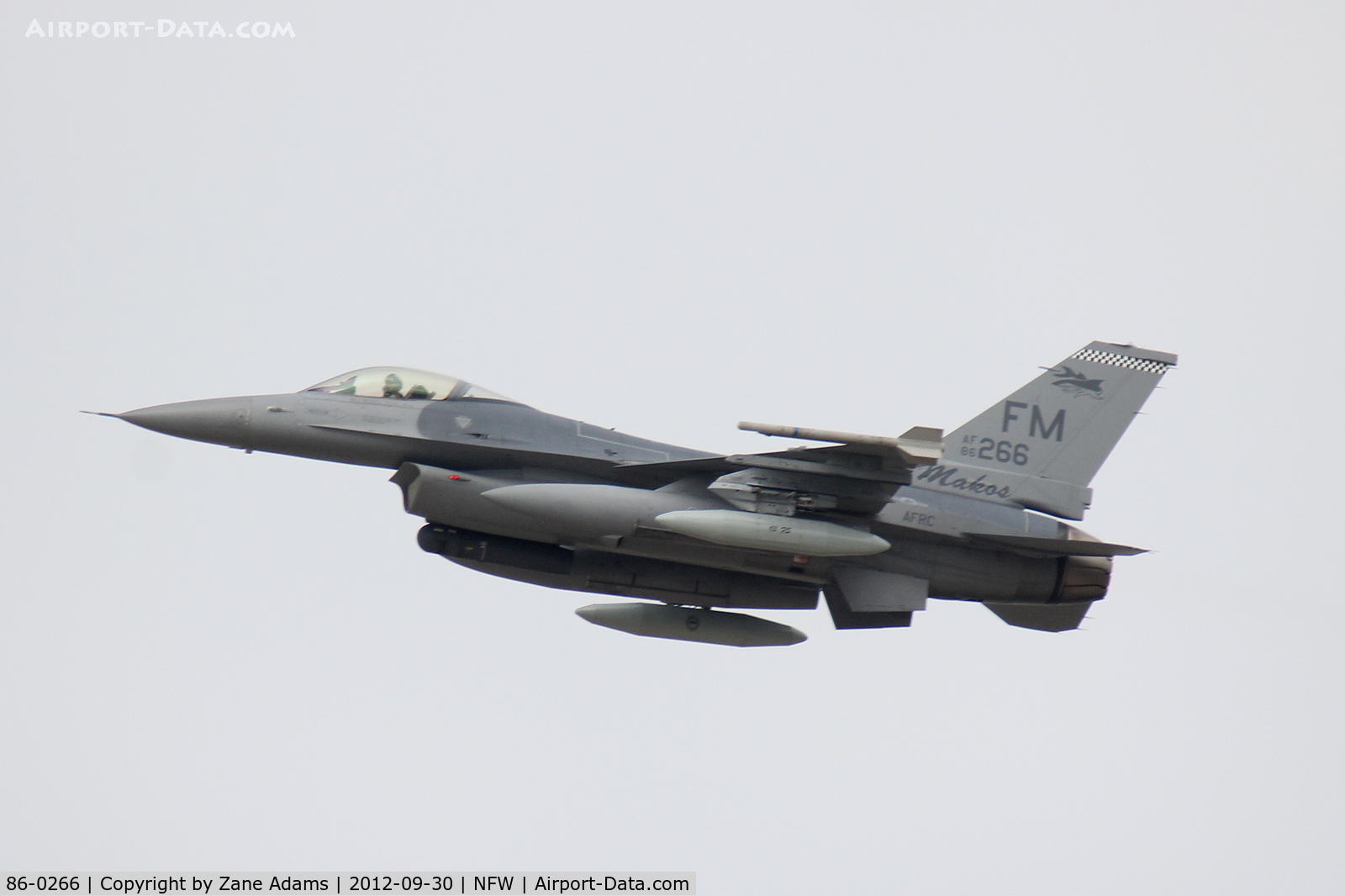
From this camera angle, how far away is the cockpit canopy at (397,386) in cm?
1619

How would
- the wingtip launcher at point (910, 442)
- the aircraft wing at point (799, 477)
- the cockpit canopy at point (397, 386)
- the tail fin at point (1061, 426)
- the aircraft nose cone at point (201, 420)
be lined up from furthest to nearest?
the tail fin at point (1061, 426) < the cockpit canopy at point (397, 386) < the aircraft nose cone at point (201, 420) < the aircraft wing at point (799, 477) < the wingtip launcher at point (910, 442)

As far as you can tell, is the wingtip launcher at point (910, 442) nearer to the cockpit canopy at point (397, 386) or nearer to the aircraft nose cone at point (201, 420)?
the cockpit canopy at point (397, 386)

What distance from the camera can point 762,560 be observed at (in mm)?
16156

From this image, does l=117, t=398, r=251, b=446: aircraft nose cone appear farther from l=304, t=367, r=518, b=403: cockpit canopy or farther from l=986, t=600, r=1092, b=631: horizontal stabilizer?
l=986, t=600, r=1092, b=631: horizontal stabilizer

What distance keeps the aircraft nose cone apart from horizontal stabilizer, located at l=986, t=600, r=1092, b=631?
931 centimetres

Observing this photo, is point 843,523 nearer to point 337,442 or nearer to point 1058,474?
point 1058,474

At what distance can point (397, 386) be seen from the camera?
16266mm

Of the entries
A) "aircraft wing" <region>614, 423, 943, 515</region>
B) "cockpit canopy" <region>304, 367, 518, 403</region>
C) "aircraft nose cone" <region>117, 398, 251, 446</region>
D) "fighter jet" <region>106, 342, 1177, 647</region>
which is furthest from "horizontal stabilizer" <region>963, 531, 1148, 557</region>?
"aircraft nose cone" <region>117, 398, 251, 446</region>

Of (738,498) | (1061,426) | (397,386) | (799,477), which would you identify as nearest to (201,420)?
(397,386)

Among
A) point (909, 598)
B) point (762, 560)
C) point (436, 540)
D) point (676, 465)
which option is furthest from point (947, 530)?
point (436, 540)

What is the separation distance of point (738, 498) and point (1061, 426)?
4.68 m

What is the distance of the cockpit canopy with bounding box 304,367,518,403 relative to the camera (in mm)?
16188

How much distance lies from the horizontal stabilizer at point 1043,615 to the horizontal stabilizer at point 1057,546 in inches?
40.0

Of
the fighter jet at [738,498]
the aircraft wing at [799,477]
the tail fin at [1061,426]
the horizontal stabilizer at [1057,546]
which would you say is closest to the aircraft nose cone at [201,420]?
the fighter jet at [738,498]
